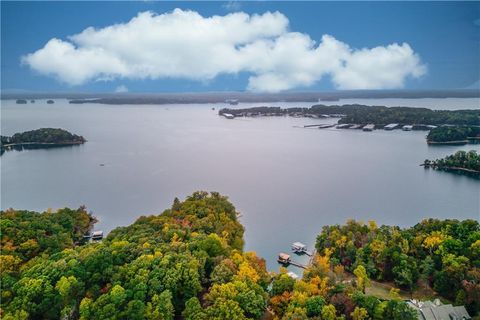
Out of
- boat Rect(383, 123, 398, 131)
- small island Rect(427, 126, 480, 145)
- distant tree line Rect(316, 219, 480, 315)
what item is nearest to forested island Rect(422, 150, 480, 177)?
small island Rect(427, 126, 480, 145)

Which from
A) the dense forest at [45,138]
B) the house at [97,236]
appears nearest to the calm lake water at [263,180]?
the house at [97,236]

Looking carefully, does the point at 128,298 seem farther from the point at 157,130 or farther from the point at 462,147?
the point at 157,130

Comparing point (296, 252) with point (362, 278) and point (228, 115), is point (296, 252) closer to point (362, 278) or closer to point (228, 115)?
point (362, 278)

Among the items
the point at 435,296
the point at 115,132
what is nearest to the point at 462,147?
the point at 435,296

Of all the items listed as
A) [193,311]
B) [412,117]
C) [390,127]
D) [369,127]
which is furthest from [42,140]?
[412,117]

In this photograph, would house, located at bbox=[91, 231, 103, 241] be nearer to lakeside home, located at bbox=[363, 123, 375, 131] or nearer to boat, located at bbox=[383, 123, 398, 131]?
lakeside home, located at bbox=[363, 123, 375, 131]

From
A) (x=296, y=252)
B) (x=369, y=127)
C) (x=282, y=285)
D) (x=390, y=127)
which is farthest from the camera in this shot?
(x=369, y=127)
